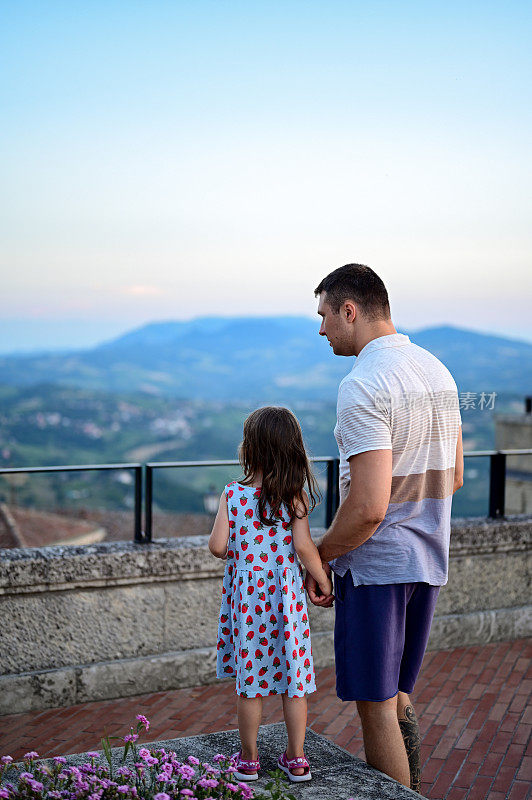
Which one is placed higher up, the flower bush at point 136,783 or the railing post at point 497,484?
the railing post at point 497,484

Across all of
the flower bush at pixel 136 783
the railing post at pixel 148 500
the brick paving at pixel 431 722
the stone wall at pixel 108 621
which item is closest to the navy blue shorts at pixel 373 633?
the flower bush at pixel 136 783

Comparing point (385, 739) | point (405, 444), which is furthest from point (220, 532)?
point (385, 739)

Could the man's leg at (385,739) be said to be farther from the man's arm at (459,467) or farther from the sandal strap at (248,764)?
the man's arm at (459,467)

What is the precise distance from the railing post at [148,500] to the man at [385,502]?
226cm

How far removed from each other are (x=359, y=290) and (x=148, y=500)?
2581 millimetres

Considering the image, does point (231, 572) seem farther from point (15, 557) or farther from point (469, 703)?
point (469, 703)

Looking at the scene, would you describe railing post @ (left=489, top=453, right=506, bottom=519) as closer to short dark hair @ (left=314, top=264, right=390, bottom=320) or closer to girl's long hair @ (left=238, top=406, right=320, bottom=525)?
girl's long hair @ (left=238, top=406, right=320, bottom=525)

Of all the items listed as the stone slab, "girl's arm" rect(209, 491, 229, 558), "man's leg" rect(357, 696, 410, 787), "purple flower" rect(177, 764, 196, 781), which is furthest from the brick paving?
"girl's arm" rect(209, 491, 229, 558)

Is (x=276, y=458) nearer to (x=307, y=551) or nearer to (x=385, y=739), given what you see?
(x=307, y=551)

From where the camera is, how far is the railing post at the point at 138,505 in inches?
191

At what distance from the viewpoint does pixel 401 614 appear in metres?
2.67

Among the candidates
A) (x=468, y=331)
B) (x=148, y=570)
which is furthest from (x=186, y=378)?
(x=148, y=570)

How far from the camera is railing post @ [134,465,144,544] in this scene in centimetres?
484

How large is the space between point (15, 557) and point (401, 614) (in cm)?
250
